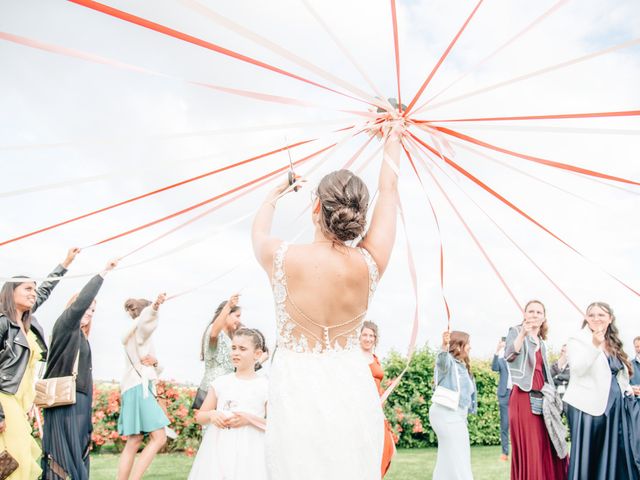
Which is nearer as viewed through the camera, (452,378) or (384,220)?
(384,220)

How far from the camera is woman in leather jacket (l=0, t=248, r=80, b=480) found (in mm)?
4270

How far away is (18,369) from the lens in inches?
173

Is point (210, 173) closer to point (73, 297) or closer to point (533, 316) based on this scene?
point (73, 297)

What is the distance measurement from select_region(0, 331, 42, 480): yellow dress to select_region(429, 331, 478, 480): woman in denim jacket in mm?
3855

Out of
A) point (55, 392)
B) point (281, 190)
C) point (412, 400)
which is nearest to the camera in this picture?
point (281, 190)

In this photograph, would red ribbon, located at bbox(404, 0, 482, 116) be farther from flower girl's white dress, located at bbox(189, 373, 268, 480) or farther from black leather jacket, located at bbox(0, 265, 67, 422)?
black leather jacket, located at bbox(0, 265, 67, 422)

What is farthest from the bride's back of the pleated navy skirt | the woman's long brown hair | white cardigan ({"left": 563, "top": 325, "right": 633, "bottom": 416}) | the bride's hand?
the woman's long brown hair

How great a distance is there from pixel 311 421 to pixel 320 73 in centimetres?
189

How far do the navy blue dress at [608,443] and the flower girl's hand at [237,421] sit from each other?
361 cm

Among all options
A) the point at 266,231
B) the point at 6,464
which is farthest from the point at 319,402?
the point at 6,464

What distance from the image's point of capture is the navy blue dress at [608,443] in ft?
19.5

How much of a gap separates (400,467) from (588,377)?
4027mm

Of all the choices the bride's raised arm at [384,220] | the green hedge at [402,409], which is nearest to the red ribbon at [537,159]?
the bride's raised arm at [384,220]

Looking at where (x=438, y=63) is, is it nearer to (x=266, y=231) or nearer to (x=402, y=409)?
(x=266, y=231)
